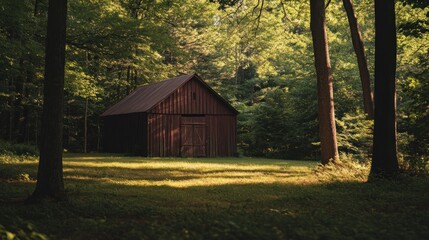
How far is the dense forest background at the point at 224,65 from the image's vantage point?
17797 millimetres

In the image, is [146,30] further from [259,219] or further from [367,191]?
[259,219]

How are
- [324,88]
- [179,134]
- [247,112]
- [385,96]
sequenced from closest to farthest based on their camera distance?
[385,96] → [324,88] → [179,134] → [247,112]

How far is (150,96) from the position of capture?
32.3m

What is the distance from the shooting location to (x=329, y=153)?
17250 millimetres

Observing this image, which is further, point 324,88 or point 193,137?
point 193,137

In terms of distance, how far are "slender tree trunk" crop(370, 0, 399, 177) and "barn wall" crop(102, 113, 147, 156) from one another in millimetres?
18532

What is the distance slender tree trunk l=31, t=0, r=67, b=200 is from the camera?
31.9 feet

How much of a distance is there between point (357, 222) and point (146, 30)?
12780 mm

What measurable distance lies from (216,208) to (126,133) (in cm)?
2398

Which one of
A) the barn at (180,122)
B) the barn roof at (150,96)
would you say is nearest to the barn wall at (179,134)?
the barn at (180,122)

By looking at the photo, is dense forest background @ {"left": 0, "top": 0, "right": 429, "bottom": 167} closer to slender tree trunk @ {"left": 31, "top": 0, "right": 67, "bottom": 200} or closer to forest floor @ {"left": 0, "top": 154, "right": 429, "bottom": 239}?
slender tree trunk @ {"left": 31, "top": 0, "right": 67, "bottom": 200}

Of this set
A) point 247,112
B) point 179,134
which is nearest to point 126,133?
point 179,134

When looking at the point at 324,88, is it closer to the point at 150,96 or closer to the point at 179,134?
the point at 179,134

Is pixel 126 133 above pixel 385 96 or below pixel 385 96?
below
